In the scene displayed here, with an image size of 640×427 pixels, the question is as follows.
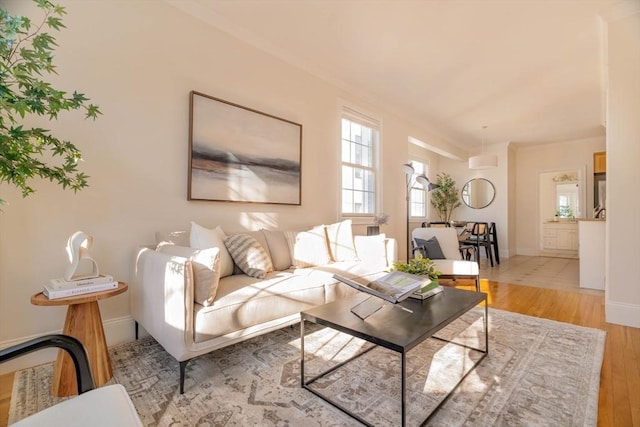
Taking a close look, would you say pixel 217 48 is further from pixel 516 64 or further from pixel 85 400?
pixel 516 64

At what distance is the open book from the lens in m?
1.68

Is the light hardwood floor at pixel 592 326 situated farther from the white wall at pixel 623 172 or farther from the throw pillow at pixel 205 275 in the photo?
the throw pillow at pixel 205 275

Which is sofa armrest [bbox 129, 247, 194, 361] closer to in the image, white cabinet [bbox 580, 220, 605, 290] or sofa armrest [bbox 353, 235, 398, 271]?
sofa armrest [bbox 353, 235, 398, 271]

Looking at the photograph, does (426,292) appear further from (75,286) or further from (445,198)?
(445,198)

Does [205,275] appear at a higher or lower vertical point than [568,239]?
higher

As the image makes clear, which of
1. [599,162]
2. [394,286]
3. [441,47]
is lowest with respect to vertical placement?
[394,286]

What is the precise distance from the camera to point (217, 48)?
2801 millimetres

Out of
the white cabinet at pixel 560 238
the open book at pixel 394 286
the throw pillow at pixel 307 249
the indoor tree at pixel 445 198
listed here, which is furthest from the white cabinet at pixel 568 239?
the open book at pixel 394 286

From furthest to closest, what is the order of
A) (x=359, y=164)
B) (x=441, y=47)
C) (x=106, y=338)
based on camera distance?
(x=359, y=164) → (x=441, y=47) → (x=106, y=338)

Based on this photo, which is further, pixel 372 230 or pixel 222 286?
pixel 372 230

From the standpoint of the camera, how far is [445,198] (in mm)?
7516

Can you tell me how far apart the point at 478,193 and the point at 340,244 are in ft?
A: 18.8

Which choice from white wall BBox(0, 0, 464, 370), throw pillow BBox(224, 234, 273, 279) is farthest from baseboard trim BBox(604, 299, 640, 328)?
white wall BBox(0, 0, 464, 370)

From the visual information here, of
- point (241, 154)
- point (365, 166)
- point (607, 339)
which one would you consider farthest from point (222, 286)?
point (365, 166)
